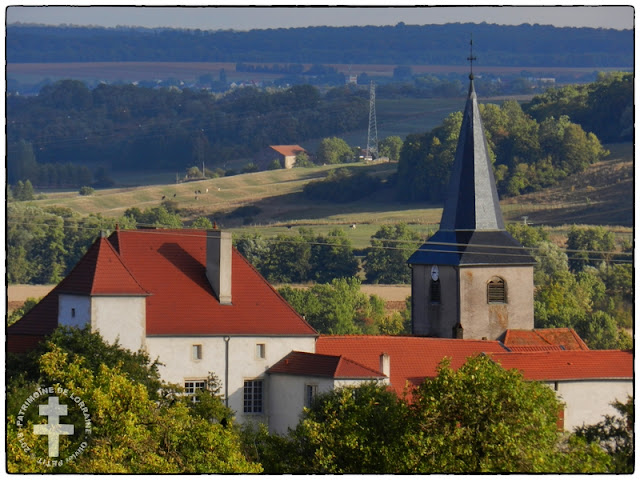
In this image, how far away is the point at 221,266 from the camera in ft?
198

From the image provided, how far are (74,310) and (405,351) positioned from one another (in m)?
11.3

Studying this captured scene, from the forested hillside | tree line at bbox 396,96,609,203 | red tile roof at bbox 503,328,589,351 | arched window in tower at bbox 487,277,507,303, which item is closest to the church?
red tile roof at bbox 503,328,589,351

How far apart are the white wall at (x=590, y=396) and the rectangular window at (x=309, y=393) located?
25.3 ft

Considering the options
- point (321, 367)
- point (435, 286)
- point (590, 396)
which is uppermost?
point (435, 286)

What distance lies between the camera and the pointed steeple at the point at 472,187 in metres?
71.1

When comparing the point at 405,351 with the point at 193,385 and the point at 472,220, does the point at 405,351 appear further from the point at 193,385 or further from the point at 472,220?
the point at 472,220

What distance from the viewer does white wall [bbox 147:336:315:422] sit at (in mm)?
57938

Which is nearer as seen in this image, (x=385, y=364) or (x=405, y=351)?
(x=385, y=364)

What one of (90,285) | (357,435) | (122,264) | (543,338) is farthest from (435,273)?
(357,435)

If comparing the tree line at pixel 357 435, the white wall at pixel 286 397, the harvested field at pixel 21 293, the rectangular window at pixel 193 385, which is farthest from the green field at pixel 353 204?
the tree line at pixel 357 435

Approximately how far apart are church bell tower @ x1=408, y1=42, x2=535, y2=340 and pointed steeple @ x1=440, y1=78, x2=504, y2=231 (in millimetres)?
40

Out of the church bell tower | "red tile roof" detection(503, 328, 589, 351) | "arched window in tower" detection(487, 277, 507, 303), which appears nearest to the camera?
"red tile roof" detection(503, 328, 589, 351)

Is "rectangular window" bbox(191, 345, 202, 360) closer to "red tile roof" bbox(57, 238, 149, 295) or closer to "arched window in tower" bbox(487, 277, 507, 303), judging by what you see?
"red tile roof" bbox(57, 238, 149, 295)

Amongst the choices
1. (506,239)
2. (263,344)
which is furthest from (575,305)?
(263,344)
